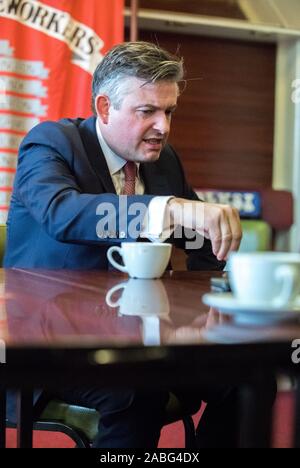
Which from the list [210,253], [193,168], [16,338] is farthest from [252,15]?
[16,338]

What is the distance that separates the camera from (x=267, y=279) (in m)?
0.71

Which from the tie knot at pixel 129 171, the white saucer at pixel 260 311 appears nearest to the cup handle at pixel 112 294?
the white saucer at pixel 260 311

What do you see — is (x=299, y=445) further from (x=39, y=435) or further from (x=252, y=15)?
(x=252, y=15)

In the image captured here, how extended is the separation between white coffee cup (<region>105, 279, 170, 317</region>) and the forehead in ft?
2.50

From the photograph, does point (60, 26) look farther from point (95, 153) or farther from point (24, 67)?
point (95, 153)

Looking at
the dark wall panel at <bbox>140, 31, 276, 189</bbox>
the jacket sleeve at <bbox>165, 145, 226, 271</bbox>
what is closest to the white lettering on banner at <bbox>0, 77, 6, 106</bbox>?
the dark wall panel at <bbox>140, 31, 276, 189</bbox>

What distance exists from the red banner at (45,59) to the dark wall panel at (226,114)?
0.89m

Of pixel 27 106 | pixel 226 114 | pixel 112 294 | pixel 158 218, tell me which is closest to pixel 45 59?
pixel 27 106

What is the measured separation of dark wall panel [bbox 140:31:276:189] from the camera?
14.1 ft

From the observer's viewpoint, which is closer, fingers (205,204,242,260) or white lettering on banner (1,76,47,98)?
fingers (205,204,242,260)

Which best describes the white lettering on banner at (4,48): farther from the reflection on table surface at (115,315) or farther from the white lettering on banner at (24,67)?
the reflection on table surface at (115,315)

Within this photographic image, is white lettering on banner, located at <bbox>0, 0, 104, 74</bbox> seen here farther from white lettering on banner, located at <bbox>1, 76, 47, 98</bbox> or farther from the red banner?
white lettering on banner, located at <bbox>1, 76, 47, 98</bbox>

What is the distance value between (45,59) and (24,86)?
0.17 m

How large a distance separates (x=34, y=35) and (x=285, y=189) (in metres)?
1.88
